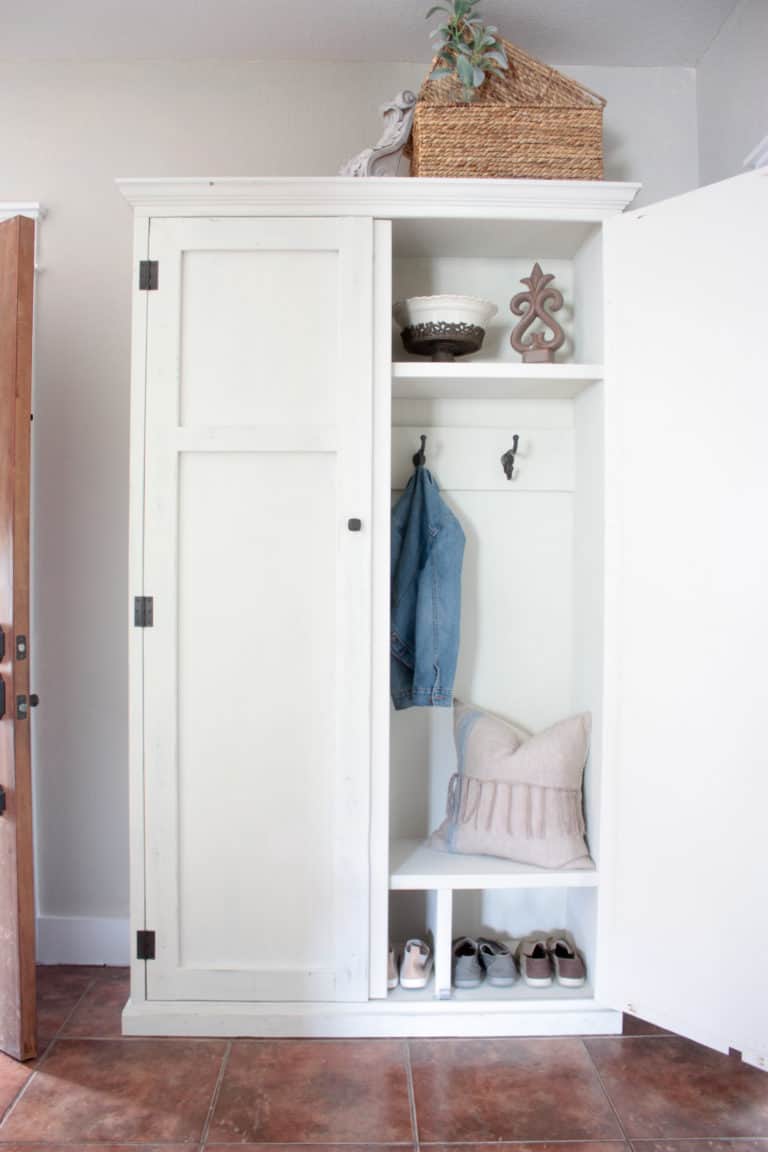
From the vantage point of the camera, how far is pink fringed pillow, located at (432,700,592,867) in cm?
203

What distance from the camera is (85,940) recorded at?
2357 mm

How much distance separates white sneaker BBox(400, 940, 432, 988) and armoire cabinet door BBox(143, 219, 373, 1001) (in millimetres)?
117

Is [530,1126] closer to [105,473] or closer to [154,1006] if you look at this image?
[154,1006]

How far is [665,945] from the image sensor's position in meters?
1.83

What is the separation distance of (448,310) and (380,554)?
2.05ft

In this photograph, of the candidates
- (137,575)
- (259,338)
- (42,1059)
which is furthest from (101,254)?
(42,1059)

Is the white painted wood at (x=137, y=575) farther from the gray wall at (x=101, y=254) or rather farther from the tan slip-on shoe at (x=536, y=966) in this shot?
the tan slip-on shoe at (x=536, y=966)

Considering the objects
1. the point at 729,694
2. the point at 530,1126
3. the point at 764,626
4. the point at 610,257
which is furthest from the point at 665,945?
the point at 610,257

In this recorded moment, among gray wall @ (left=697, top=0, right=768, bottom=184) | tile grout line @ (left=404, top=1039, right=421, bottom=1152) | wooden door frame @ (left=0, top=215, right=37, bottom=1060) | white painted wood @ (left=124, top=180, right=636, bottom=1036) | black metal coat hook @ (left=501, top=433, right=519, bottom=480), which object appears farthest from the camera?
black metal coat hook @ (left=501, top=433, right=519, bottom=480)

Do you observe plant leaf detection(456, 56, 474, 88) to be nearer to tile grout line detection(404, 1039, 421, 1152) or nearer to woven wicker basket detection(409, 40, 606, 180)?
woven wicker basket detection(409, 40, 606, 180)

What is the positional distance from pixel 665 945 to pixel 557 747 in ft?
1.58

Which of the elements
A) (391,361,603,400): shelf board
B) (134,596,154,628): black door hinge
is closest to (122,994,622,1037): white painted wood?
(134,596,154,628): black door hinge

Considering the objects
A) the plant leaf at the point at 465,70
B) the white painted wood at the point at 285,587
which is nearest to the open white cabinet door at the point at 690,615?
the white painted wood at the point at 285,587

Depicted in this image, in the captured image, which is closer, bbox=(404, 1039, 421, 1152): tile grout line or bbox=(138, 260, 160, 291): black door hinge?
bbox=(404, 1039, 421, 1152): tile grout line
